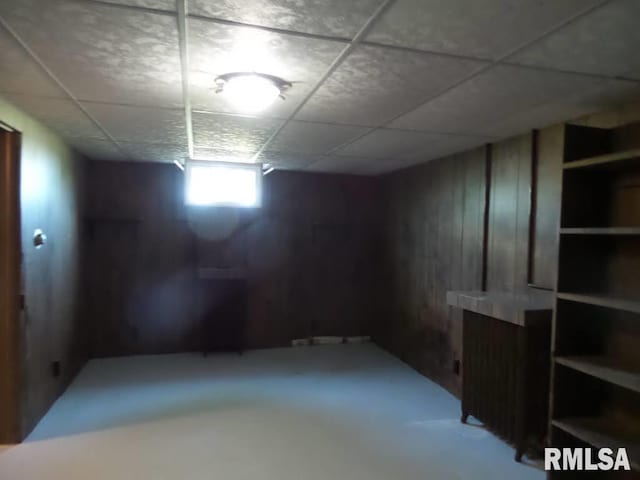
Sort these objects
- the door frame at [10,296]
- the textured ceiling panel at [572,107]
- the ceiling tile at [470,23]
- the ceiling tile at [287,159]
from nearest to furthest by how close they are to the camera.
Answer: the ceiling tile at [470,23] < the textured ceiling panel at [572,107] < the door frame at [10,296] < the ceiling tile at [287,159]

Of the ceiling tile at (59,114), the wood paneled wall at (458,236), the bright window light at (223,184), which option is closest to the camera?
the ceiling tile at (59,114)

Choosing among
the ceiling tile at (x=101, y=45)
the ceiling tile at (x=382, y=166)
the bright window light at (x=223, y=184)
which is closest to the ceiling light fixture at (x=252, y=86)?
the ceiling tile at (x=101, y=45)

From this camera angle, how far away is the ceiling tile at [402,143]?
308 cm

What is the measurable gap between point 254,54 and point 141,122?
59.5 inches

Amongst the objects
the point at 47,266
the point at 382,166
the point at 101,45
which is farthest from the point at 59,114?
the point at 382,166

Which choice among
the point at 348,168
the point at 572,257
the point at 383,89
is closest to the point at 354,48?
the point at 383,89

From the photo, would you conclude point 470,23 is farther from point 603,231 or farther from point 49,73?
point 49,73

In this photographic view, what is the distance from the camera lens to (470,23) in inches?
55.4

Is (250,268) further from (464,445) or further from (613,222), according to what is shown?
(613,222)

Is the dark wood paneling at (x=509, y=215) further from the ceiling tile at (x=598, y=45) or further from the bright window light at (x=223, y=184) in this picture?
the bright window light at (x=223, y=184)

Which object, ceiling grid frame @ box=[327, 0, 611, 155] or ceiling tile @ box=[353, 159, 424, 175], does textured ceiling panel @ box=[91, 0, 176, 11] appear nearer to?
ceiling grid frame @ box=[327, 0, 611, 155]

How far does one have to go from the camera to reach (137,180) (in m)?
4.73

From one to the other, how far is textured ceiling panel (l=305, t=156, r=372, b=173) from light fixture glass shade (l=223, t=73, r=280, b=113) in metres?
1.95

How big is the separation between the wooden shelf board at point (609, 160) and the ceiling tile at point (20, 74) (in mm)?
2637
